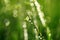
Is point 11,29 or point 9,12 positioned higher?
point 9,12

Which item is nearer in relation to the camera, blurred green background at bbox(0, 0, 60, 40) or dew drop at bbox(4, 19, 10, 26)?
blurred green background at bbox(0, 0, 60, 40)

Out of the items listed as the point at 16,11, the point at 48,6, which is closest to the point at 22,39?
the point at 16,11

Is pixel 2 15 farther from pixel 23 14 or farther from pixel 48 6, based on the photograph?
pixel 48 6

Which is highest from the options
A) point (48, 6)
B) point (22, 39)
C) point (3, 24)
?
point (48, 6)

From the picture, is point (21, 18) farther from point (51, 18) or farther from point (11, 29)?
point (51, 18)

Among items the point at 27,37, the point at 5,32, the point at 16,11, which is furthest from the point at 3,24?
the point at 27,37

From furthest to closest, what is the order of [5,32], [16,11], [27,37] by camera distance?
[5,32], [16,11], [27,37]

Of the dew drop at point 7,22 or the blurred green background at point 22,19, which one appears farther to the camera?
the dew drop at point 7,22

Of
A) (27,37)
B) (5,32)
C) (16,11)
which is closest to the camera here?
(27,37)

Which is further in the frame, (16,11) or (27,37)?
(16,11)
